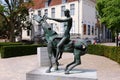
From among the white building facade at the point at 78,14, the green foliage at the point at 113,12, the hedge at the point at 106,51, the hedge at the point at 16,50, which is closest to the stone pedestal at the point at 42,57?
the hedge at the point at 106,51

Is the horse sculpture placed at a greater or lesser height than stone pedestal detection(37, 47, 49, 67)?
greater

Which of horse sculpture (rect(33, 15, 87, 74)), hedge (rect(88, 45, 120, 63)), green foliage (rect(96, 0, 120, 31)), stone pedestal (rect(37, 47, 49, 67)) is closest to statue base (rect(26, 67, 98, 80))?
horse sculpture (rect(33, 15, 87, 74))

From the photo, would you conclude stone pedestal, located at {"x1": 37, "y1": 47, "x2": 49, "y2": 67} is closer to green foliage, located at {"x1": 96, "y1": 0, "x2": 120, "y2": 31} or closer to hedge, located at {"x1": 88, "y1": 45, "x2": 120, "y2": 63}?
hedge, located at {"x1": 88, "y1": 45, "x2": 120, "y2": 63}

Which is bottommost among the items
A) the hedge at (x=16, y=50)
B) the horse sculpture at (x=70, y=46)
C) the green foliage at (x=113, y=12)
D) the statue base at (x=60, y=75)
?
the hedge at (x=16, y=50)

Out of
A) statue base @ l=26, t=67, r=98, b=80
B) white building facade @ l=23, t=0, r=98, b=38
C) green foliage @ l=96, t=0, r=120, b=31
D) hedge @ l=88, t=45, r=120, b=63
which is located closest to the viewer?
statue base @ l=26, t=67, r=98, b=80

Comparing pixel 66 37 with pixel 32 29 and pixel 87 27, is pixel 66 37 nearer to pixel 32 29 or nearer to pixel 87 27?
pixel 87 27

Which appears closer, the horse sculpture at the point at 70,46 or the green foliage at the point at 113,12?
the horse sculpture at the point at 70,46

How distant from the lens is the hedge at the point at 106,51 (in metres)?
17.4

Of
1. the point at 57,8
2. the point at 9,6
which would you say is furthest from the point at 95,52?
the point at 57,8

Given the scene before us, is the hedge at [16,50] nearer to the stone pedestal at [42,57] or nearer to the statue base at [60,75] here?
the stone pedestal at [42,57]

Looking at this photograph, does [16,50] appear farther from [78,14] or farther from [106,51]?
[78,14]

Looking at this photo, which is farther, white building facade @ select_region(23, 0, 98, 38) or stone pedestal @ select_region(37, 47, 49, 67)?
white building facade @ select_region(23, 0, 98, 38)

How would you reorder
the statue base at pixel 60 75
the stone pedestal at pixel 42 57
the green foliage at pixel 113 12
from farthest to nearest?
the green foliage at pixel 113 12, the stone pedestal at pixel 42 57, the statue base at pixel 60 75

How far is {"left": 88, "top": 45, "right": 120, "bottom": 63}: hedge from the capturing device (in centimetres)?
1739
